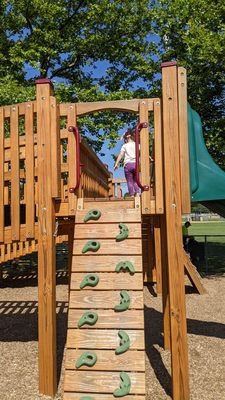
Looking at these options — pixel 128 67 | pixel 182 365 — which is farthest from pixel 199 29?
pixel 182 365

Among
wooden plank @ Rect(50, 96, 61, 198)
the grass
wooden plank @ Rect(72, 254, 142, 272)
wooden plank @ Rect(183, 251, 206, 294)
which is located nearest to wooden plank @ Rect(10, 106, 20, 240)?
wooden plank @ Rect(50, 96, 61, 198)

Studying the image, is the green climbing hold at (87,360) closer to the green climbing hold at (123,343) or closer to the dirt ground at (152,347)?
the green climbing hold at (123,343)

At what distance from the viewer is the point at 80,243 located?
4133 mm

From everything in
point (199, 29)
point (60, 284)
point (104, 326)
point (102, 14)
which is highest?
point (102, 14)

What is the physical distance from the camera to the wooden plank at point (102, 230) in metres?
4.11

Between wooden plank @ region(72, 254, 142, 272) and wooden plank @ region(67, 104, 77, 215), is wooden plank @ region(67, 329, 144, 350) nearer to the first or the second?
wooden plank @ region(72, 254, 142, 272)

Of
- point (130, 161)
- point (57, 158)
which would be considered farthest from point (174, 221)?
point (130, 161)

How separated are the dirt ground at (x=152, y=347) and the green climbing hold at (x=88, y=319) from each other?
94 cm

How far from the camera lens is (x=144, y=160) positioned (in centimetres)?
434

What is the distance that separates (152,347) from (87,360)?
231 cm

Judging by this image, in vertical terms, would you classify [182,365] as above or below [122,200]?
below

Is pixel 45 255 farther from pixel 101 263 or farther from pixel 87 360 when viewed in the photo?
pixel 87 360

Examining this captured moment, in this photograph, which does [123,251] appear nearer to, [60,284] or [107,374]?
[107,374]

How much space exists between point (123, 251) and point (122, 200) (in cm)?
64
